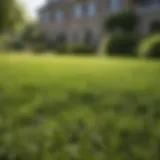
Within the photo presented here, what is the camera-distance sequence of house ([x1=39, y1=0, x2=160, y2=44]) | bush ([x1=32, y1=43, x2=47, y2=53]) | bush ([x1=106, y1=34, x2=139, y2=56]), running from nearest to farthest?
bush ([x1=106, y1=34, x2=139, y2=56])
house ([x1=39, y1=0, x2=160, y2=44])
bush ([x1=32, y1=43, x2=47, y2=53])

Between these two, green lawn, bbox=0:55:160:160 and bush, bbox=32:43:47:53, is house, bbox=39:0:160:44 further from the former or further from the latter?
green lawn, bbox=0:55:160:160

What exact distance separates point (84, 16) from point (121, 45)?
14644mm

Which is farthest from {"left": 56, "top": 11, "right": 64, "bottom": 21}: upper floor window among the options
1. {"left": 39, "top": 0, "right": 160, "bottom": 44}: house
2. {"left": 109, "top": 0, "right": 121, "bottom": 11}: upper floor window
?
{"left": 109, "top": 0, "right": 121, "bottom": 11}: upper floor window

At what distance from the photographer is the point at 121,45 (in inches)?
902

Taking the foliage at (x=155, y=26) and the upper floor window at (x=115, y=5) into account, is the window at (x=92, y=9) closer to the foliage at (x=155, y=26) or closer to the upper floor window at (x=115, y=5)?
the upper floor window at (x=115, y=5)

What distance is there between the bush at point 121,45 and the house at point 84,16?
230 inches

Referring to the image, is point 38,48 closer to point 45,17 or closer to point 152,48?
point 45,17

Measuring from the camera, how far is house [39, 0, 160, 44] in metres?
29.2

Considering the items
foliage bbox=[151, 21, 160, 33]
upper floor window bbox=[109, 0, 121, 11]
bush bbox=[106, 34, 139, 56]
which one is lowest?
bush bbox=[106, 34, 139, 56]

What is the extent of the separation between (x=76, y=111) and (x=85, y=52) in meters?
23.8

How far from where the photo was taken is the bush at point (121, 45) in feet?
75.0

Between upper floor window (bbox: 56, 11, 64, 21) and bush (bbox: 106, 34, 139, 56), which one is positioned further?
upper floor window (bbox: 56, 11, 64, 21)

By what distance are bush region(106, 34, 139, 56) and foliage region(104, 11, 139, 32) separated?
15.1 feet

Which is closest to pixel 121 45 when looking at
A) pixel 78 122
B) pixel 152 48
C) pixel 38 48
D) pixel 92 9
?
pixel 152 48
